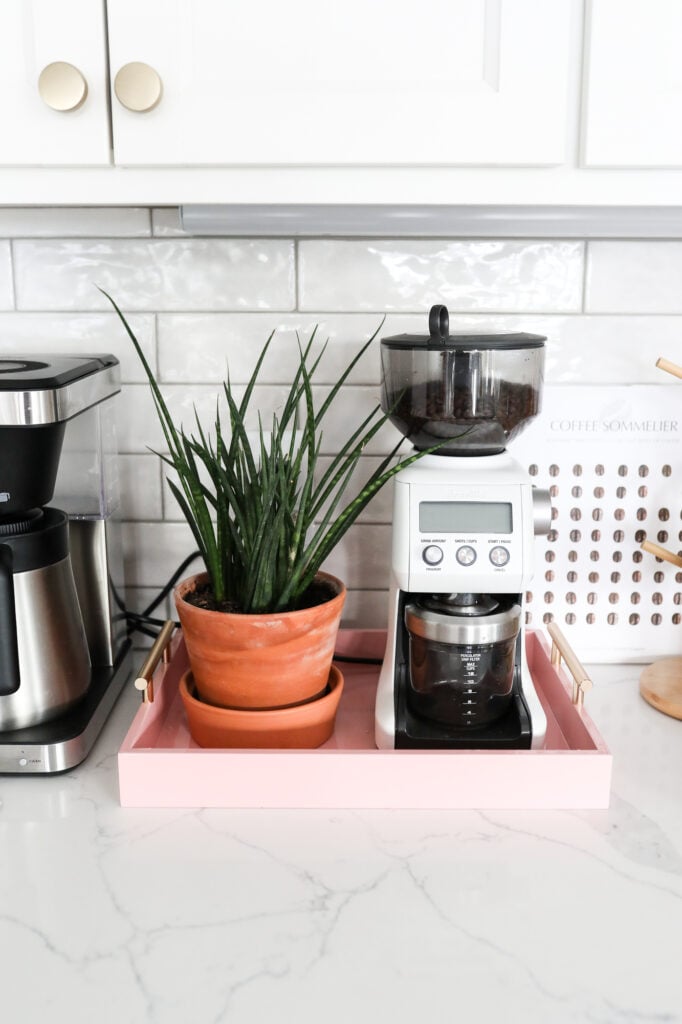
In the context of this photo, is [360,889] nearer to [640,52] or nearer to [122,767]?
[122,767]

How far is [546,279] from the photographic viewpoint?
1.11 metres

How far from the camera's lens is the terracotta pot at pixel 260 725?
860 millimetres

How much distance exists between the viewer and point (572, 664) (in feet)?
3.10

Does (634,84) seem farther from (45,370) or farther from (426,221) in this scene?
(45,370)

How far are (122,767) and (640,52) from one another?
0.77 m

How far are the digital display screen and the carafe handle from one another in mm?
387

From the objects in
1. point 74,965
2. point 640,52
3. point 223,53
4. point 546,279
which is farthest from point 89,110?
point 74,965

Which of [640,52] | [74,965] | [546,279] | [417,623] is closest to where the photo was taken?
[74,965]

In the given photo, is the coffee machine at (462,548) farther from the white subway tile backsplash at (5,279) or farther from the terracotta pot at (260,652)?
the white subway tile backsplash at (5,279)

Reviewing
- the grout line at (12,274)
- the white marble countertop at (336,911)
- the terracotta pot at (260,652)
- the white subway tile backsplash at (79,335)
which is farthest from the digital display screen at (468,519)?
the grout line at (12,274)

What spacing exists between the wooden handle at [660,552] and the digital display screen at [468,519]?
0.96 ft

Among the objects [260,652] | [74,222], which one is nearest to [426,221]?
[74,222]

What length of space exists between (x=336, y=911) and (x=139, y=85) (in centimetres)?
69

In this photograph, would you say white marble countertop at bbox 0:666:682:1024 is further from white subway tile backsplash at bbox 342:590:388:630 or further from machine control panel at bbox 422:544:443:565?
white subway tile backsplash at bbox 342:590:388:630
